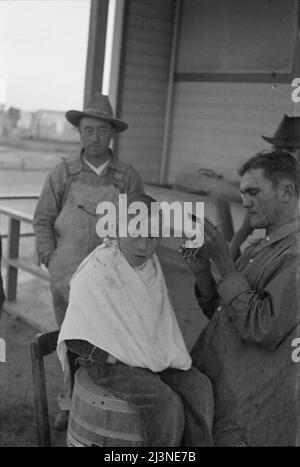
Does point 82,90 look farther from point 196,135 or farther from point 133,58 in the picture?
point 196,135

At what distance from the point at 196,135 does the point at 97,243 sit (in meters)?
2.43

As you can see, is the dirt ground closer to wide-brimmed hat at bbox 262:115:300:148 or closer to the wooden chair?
the wooden chair

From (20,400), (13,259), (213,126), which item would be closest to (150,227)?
(20,400)

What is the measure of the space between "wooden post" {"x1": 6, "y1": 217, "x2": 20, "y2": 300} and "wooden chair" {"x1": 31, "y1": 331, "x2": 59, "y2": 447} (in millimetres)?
2407

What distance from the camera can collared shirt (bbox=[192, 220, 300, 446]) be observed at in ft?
5.04

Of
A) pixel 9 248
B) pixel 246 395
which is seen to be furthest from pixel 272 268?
pixel 9 248

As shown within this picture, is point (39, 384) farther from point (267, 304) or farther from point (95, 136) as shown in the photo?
point (95, 136)

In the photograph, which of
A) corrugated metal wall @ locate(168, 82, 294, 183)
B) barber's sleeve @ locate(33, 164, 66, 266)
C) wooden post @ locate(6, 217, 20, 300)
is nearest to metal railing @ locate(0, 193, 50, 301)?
wooden post @ locate(6, 217, 20, 300)

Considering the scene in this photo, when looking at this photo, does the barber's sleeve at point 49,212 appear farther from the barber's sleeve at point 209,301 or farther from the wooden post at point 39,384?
the barber's sleeve at point 209,301

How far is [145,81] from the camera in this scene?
4770 millimetres

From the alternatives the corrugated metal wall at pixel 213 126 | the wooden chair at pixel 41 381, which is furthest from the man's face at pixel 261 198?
the corrugated metal wall at pixel 213 126

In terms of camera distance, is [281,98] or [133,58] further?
[133,58]

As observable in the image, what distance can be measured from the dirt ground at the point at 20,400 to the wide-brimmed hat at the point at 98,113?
1083 mm

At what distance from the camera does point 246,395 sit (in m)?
1.65
